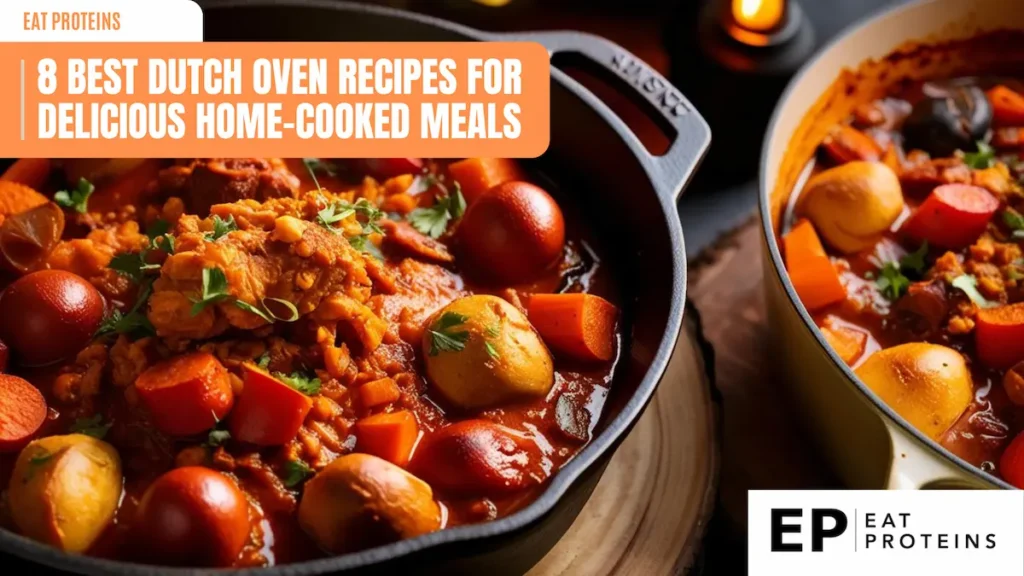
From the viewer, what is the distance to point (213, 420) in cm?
239

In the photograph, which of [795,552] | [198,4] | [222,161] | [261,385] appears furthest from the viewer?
[198,4]

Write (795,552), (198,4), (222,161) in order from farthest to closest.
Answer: (198,4) → (222,161) → (795,552)

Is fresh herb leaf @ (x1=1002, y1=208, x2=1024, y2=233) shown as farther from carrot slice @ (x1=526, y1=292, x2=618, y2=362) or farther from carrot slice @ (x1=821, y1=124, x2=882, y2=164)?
carrot slice @ (x1=526, y1=292, x2=618, y2=362)

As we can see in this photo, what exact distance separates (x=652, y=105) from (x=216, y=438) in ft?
4.68

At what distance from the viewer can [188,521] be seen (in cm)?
218

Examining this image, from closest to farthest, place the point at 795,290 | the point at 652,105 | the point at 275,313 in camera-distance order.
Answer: the point at 275,313, the point at 795,290, the point at 652,105

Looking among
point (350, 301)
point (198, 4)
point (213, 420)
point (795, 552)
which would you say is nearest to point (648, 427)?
point (795, 552)

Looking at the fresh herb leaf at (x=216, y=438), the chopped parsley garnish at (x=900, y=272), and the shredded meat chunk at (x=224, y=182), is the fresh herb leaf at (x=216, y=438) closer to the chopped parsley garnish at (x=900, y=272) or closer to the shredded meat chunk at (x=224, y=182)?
the shredded meat chunk at (x=224, y=182)

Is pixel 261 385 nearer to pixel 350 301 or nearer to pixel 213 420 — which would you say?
pixel 213 420

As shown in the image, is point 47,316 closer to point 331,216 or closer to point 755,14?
point 331,216

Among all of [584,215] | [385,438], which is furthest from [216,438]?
[584,215]

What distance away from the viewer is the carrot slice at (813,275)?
121 inches

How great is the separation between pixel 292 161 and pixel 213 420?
3.29 ft

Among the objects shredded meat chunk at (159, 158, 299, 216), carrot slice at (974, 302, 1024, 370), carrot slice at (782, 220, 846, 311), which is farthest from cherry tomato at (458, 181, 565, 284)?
carrot slice at (974, 302, 1024, 370)
